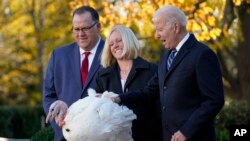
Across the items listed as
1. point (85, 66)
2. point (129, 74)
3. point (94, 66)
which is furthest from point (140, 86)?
point (85, 66)

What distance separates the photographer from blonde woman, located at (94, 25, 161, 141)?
5.17m

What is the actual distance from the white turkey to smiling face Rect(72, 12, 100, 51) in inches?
41.3

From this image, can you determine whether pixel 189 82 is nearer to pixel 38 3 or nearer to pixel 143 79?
pixel 143 79

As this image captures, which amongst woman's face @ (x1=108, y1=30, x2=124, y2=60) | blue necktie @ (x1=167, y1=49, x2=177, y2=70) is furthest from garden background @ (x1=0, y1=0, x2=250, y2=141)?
blue necktie @ (x1=167, y1=49, x2=177, y2=70)

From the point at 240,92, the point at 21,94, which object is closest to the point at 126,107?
the point at 240,92

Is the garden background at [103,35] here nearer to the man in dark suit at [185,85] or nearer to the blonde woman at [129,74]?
the blonde woman at [129,74]

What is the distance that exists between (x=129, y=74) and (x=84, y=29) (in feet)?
2.02

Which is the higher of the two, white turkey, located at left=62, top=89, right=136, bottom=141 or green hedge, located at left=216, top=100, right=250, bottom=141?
white turkey, located at left=62, top=89, right=136, bottom=141

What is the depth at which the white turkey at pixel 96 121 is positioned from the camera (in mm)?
4445

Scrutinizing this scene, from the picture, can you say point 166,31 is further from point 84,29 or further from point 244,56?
point 244,56

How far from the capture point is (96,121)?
14.6 ft

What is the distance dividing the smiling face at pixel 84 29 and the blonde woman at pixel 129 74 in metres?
0.31

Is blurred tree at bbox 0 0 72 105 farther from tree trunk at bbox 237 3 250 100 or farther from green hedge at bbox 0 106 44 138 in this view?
tree trunk at bbox 237 3 250 100

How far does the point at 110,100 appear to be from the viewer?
15.4 feet
